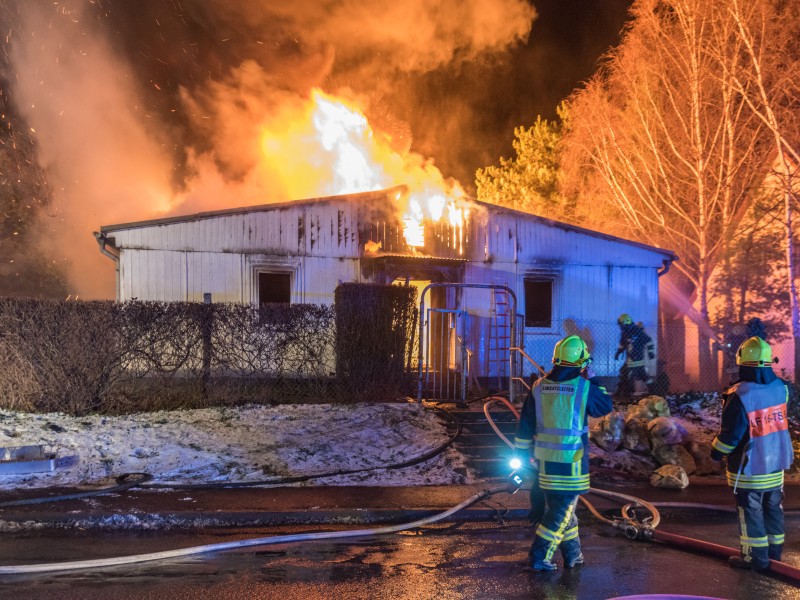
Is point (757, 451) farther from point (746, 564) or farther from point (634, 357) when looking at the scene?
point (634, 357)

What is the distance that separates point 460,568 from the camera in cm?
513

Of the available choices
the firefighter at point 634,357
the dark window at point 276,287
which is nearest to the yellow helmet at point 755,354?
the firefighter at point 634,357

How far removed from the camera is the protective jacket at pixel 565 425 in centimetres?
477

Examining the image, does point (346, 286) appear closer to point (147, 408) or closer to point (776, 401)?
point (147, 408)

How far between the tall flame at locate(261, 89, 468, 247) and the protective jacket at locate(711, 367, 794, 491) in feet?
31.0

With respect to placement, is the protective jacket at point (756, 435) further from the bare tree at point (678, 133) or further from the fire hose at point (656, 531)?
the bare tree at point (678, 133)

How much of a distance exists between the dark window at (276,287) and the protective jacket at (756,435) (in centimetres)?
981

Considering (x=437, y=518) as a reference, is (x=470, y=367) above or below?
above

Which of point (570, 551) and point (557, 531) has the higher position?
point (557, 531)

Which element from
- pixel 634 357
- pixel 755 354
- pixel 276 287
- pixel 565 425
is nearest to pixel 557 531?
pixel 565 425

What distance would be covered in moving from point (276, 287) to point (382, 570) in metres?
9.09

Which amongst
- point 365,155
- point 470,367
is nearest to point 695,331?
point 470,367

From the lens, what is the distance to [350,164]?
57.8ft

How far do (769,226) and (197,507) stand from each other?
55.7ft
